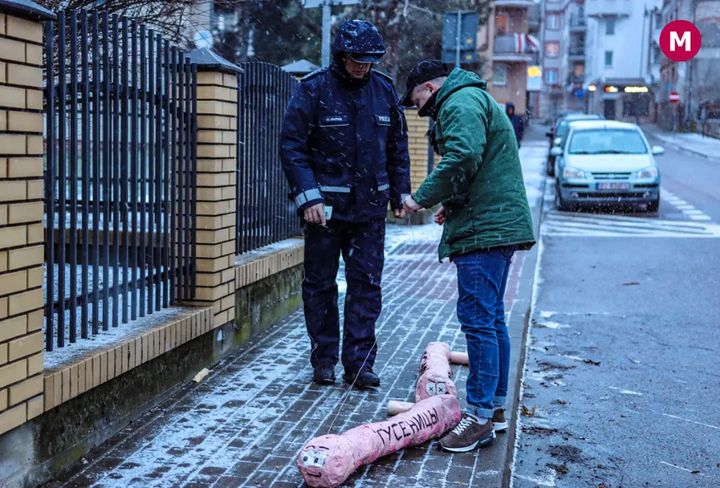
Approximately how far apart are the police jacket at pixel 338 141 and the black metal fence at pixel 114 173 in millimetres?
718

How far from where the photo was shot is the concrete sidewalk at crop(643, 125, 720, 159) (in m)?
44.8

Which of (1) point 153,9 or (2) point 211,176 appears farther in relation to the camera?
(1) point 153,9

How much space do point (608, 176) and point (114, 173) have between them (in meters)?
14.6

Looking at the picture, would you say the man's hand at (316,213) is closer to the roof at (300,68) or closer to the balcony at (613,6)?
the roof at (300,68)

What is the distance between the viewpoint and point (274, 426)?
4957 millimetres

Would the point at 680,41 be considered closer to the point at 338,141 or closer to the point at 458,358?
the point at 458,358

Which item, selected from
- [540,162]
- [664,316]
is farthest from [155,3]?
[540,162]

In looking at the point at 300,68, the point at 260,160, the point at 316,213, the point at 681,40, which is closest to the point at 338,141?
the point at 316,213

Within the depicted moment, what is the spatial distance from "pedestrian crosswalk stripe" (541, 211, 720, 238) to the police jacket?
9.94 m

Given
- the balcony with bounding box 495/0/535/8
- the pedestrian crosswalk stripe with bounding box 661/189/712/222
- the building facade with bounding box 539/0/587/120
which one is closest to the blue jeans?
the pedestrian crosswalk stripe with bounding box 661/189/712/222

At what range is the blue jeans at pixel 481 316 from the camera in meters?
4.81

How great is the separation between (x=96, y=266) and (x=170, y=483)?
1.25 m

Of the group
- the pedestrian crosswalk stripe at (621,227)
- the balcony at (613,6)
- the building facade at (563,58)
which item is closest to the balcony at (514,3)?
the balcony at (613,6)

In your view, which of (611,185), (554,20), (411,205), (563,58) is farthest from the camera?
(554,20)
